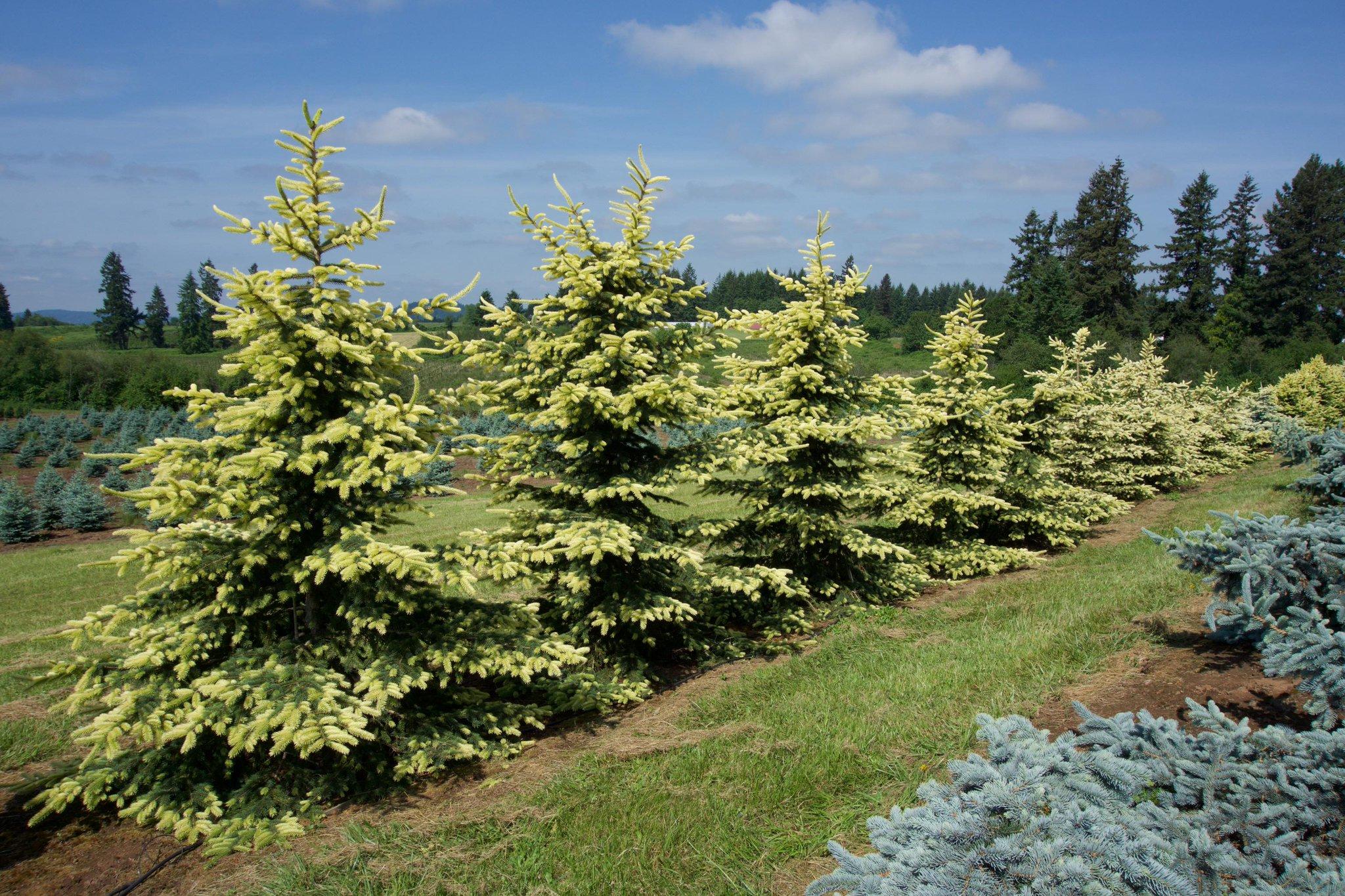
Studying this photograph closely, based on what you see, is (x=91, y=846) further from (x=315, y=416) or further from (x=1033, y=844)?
(x=1033, y=844)

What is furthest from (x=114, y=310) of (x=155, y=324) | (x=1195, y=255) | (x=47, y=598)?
(x=1195, y=255)

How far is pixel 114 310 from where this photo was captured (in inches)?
2862

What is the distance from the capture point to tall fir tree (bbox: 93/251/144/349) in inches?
2820

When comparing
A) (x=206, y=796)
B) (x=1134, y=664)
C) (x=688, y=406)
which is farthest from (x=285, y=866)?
(x=1134, y=664)

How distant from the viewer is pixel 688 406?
7.80 meters

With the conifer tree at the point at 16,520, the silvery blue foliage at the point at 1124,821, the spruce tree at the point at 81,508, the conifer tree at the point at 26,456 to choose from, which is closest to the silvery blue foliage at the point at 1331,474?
the silvery blue foliage at the point at 1124,821

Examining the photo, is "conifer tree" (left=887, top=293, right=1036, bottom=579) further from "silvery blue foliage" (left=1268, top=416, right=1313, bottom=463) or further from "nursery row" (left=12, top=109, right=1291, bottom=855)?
"silvery blue foliage" (left=1268, top=416, right=1313, bottom=463)

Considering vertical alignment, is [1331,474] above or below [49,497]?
above

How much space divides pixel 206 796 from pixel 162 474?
2.30 metres

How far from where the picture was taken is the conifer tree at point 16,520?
69.3 ft

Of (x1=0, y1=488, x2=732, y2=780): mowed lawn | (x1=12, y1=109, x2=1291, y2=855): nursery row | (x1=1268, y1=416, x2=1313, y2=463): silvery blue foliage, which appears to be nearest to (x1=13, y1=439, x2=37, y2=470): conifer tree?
(x1=0, y1=488, x2=732, y2=780): mowed lawn

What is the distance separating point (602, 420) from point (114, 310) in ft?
278

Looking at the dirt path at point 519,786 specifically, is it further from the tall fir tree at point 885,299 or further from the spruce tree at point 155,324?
the tall fir tree at point 885,299

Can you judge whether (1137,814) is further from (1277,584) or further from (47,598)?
(47,598)
